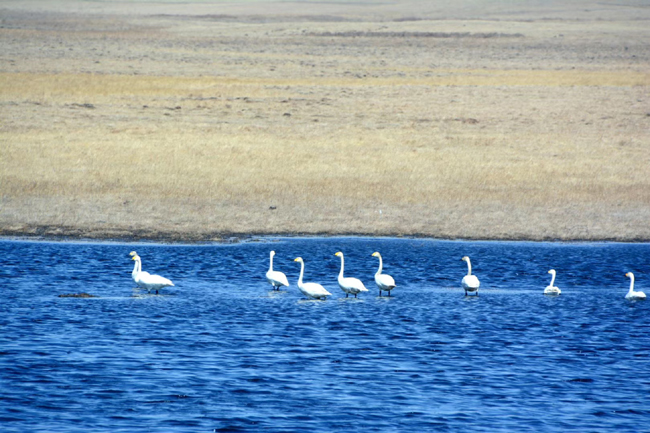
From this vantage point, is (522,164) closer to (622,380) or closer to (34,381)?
(622,380)

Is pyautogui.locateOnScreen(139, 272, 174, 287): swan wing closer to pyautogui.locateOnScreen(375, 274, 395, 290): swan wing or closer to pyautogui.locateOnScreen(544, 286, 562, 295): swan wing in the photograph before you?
pyautogui.locateOnScreen(375, 274, 395, 290): swan wing

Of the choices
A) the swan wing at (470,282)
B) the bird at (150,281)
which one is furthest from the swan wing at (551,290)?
the bird at (150,281)

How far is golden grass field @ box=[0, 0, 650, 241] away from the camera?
3088 centimetres

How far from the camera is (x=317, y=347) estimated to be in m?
16.6

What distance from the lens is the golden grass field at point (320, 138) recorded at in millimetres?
30875

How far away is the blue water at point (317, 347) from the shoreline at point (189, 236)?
1.95 m

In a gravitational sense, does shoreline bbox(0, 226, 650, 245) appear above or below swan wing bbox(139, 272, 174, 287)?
above

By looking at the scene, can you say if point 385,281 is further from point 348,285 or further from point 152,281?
point 152,281

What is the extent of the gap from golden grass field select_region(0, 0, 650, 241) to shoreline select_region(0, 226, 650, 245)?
0.12 meters

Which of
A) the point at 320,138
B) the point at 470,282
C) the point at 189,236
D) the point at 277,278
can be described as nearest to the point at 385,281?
the point at 470,282

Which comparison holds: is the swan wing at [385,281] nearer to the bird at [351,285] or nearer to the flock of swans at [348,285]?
the flock of swans at [348,285]

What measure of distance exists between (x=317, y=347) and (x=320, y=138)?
90.0 ft

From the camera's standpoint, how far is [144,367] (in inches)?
597

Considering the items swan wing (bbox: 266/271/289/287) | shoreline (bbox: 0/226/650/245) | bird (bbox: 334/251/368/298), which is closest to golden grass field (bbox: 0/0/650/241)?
shoreline (bbox: 0/226/650/245)
